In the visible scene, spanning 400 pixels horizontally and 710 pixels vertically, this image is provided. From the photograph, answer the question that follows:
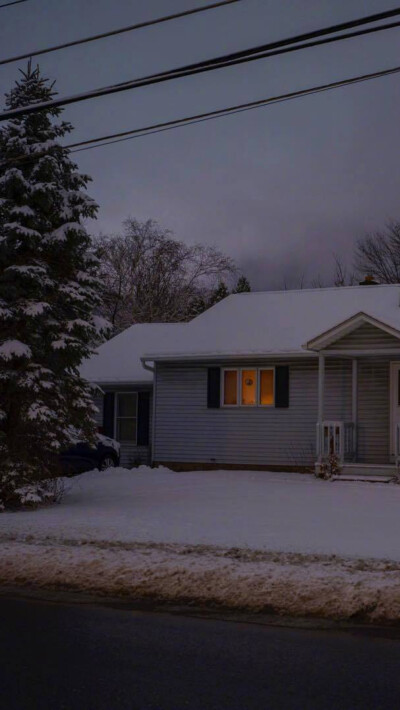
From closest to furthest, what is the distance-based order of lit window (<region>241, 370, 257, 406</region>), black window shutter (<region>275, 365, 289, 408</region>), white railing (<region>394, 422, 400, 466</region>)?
white railing (<region>394, 422, 400, 466</region>), black window shutter (<region>275, 365, 289, 408</region>), lit window (<region>241, 370, 257, 406</region>)

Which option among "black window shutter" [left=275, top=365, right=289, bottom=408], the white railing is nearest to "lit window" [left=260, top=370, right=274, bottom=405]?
"black window shutter" [left=275, top=365, right=289, bottom=408]

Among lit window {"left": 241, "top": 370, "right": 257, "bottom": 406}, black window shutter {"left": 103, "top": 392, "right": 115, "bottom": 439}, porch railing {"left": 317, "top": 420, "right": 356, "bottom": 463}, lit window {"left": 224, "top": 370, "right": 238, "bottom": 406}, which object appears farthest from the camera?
black window shutter {"left": 103, "top": 392, "right": 115, "bottom": 439}

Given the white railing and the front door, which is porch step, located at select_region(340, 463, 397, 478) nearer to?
the white railing

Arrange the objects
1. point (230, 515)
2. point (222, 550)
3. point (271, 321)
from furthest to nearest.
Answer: point (271, 321) < point (230, 515) < point (222, 550)

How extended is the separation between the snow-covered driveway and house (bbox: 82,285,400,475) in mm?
2372

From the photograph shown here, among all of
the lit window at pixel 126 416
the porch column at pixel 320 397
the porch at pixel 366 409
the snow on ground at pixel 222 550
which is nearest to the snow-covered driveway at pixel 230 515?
the snow on ground at pixel 222 550

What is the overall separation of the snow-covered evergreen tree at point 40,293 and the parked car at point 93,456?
826 centimetres

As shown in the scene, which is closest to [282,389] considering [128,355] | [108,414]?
[108,414]

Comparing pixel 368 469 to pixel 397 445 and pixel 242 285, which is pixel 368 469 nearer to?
pixel 397 445

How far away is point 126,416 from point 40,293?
491 inches

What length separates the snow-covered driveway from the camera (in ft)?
34.6

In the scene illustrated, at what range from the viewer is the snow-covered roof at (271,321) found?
23109mm

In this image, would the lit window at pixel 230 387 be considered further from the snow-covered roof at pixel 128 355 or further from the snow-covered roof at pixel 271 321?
the snow-covered roof at pixel 128 355

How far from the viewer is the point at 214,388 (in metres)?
23.6
